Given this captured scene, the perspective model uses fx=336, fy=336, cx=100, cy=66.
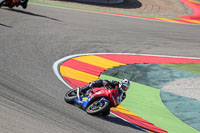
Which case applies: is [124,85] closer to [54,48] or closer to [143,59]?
[54,48]

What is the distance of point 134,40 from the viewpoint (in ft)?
53.1

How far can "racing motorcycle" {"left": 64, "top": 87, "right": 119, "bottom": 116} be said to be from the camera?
7047mm

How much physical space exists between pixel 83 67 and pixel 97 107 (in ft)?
13.8

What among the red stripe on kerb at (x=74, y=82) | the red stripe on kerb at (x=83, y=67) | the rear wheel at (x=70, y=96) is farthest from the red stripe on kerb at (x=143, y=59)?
the rear wheel at (x=70, y=96)

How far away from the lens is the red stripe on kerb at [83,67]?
11.0 m

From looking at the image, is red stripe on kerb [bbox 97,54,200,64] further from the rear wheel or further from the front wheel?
the front wheel

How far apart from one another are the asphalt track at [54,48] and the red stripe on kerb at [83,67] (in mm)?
563

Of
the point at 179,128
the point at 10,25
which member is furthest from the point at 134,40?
the point at 179,128

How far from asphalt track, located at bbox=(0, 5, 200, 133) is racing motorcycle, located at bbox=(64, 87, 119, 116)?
0.56ft

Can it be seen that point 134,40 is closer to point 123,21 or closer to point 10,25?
point 123,21

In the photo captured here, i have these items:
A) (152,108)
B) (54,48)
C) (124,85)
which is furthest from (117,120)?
(54,48)

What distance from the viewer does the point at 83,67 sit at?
1129cm

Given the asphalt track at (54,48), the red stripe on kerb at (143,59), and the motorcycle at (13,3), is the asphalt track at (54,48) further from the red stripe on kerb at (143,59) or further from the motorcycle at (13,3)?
the red stripe on kerb at (143,59)

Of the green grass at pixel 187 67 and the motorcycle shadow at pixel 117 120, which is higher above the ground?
the motorcycle shadow at pixel 117 120
